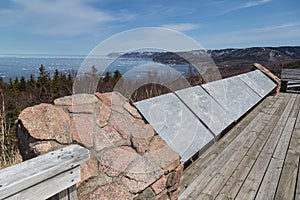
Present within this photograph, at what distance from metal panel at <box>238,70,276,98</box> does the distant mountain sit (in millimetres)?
812

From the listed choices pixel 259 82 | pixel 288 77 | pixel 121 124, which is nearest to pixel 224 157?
pixel 121 124

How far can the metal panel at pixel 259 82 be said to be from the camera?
5.08 metres

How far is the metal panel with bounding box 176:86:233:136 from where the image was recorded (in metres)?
2.70

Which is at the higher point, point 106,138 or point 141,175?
point 106,138

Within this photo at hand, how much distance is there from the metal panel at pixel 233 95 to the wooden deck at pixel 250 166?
0.29 m

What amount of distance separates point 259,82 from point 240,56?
658 centimetres

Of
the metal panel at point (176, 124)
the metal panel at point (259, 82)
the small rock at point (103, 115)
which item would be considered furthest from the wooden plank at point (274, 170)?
the metal panel at point (259, 82)

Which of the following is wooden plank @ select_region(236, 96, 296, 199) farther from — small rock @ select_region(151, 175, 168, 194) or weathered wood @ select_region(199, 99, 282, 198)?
small rock @ select_region(151, 175, 168, 194)

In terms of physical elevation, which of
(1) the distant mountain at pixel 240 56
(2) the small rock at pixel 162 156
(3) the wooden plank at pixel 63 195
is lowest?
(2) the small rock at pixel 162 156

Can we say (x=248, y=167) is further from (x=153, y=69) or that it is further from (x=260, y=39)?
(x=260, y=39)

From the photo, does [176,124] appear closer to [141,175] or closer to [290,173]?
[141,175]

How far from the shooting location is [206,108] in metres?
2.96

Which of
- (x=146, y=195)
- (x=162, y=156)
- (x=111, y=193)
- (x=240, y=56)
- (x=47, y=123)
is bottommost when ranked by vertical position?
(x=146, y=195)

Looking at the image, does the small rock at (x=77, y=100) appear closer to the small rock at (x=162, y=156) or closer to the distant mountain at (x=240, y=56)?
the small rock at (x=162, y=156)
